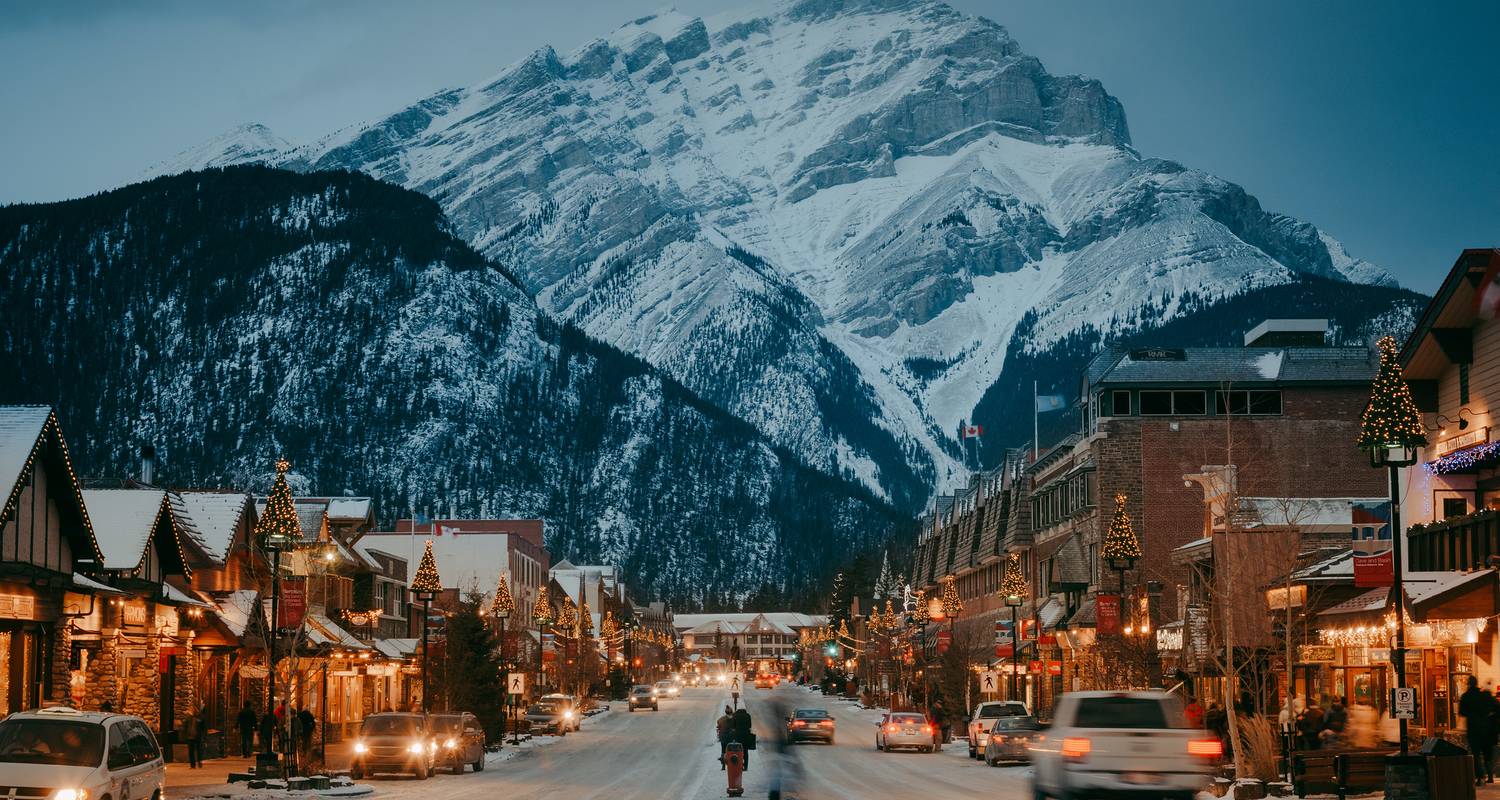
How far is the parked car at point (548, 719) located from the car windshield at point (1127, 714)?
52.9 m

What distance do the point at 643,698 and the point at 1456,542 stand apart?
7831 centimetres

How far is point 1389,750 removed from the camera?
34125 millimetres

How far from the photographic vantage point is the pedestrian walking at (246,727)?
5212cm

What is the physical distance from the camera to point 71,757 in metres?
23.7

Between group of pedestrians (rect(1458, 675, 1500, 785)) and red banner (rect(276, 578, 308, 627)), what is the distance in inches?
1043

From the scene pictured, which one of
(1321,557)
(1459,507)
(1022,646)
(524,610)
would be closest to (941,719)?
(1022,646)

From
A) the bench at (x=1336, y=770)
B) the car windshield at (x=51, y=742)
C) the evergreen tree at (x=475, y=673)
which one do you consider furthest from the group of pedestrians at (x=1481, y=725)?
the evergreen tree at (x=475, y=673)

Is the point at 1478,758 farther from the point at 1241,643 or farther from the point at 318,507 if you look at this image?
the point at 318,507

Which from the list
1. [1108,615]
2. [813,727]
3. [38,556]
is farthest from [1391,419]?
[813,727]

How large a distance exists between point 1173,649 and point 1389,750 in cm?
2139

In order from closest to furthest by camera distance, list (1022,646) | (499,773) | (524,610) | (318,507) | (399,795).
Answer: (399,795), (499,773), (318,507), (1022,646), (524,610)

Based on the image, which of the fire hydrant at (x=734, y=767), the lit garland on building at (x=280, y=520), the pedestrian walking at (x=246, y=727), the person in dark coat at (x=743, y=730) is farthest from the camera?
the pedestrian walking at (x=246, y=727)

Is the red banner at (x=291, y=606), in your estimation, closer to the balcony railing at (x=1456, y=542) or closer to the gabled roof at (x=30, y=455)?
the gabled roof at (x=30, y=455)

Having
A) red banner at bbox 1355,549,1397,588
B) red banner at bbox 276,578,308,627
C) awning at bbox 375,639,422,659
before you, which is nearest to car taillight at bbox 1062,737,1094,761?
red banner at bbox 1355,549,1397,588
